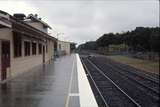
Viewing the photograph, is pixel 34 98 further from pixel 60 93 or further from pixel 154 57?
pixel 154 57

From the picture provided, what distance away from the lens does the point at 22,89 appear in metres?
15.5

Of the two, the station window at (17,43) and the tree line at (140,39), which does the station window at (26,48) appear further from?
the tree line at (140,39)

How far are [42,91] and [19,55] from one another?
989 centimetres

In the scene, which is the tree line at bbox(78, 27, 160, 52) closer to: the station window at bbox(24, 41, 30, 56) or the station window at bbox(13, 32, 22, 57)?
the station window at bbox(24, 41, 30, 56)

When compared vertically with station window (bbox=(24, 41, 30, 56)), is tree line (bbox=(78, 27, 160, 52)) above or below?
above

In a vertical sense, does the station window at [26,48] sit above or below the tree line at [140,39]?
below

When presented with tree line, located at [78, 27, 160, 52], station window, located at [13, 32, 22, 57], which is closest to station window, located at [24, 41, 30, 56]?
station window, located at [13, 32, 22, 57]


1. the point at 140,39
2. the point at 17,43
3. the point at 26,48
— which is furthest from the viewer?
the point at 140,39

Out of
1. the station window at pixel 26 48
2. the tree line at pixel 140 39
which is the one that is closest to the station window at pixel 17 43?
the station window at pixel 26 48

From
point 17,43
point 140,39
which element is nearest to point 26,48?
point 17,43

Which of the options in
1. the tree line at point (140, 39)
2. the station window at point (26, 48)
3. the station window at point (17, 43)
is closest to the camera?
the station window at point (17, 43)

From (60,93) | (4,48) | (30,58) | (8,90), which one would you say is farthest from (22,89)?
(30,58)

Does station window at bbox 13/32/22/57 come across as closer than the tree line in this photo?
Yes

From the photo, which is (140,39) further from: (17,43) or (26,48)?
(17,43)
